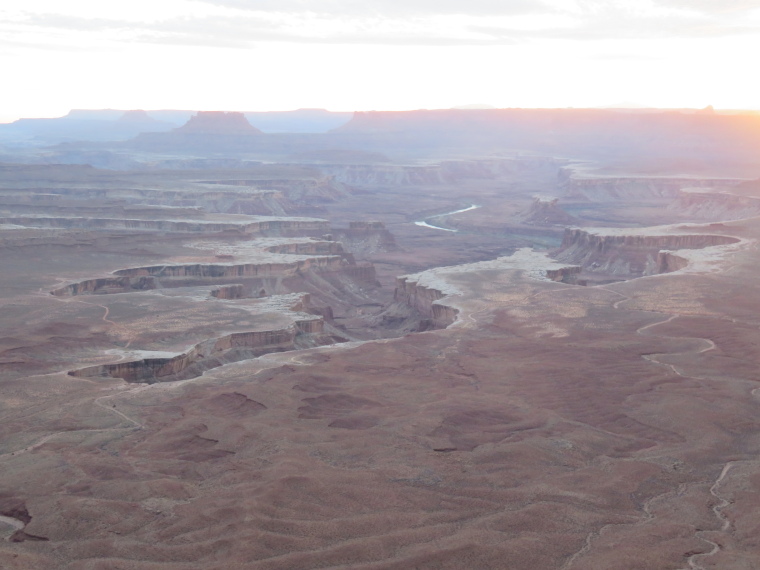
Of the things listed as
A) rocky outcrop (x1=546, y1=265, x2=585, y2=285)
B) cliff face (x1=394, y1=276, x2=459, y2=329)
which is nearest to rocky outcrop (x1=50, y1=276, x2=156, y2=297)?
cliff face (x1=394, y1=276, x2=459, y2=329)

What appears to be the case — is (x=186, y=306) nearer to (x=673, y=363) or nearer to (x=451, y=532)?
(x=673, y=363)

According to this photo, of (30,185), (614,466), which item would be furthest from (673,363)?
(30,185)

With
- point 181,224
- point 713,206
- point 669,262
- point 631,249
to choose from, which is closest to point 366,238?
point 181,224

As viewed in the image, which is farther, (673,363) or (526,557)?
(673,363)

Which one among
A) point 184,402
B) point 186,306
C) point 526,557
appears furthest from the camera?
point 186,306

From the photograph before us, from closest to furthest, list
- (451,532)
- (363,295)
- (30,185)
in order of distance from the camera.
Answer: (451,532) → (363,295) → (30,185)

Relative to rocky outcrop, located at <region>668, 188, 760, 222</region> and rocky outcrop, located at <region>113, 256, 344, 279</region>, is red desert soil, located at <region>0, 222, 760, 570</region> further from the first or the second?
rocky outcrop, located at <region>668, 188, 760, 222</region>

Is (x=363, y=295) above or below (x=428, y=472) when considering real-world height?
below
